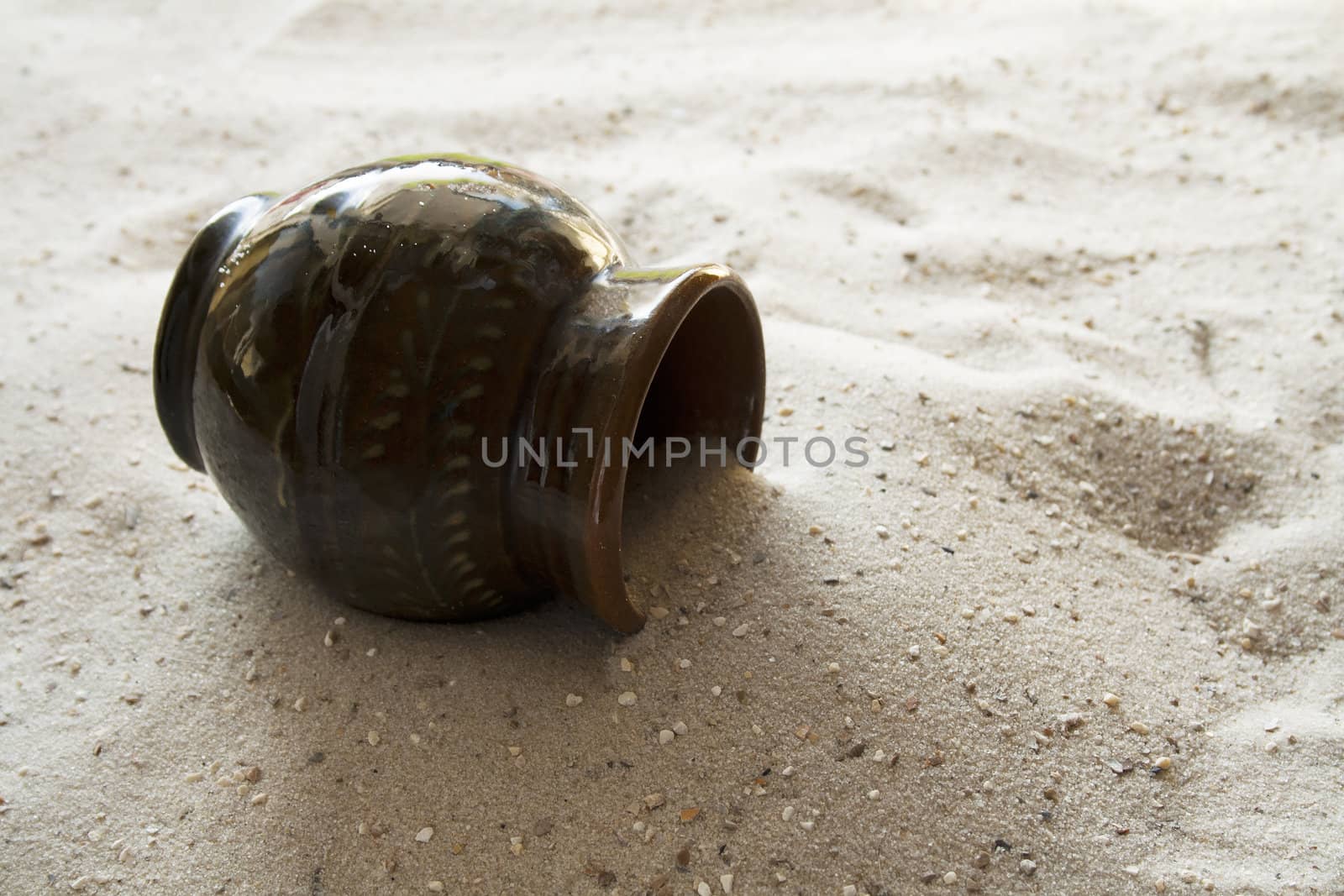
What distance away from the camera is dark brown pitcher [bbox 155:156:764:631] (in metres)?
1.17

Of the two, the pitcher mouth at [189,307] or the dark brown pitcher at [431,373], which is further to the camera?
the pitcher mouth at [189,307]

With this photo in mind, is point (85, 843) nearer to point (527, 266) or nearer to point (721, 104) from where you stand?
point (527, 266)

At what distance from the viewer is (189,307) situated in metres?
1.31

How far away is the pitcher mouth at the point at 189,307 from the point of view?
4.30ft

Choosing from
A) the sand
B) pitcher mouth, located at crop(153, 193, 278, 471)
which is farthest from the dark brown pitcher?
the sand

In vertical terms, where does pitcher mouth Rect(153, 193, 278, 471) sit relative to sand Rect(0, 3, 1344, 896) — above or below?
above

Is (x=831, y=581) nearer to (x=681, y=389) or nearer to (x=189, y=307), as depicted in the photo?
(x=681, y=389)

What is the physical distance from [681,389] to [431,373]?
1.62 ft

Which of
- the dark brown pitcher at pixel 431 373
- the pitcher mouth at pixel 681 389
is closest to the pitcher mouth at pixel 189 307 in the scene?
the dark brown pitcher at pixel 431 373

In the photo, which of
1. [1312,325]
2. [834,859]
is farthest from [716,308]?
[1312,325]

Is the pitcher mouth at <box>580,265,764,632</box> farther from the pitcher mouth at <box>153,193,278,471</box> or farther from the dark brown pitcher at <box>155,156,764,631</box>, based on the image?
the pitcher mouth at <box>153,193,278,471</box>

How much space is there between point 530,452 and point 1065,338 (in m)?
1.14

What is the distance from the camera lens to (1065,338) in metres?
1.96

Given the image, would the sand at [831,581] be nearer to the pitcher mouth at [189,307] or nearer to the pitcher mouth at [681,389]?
the pitcher mouth at [681,389]
